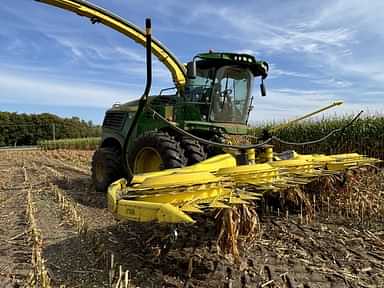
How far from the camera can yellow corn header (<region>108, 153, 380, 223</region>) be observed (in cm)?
276

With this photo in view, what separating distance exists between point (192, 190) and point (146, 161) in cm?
280

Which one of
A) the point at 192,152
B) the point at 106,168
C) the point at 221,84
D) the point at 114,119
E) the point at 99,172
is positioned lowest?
the point at 99,172

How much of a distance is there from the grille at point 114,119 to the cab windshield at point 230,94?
225 centimetres

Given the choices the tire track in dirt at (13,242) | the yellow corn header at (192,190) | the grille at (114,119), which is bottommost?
the tire track in dirt at (13,242)

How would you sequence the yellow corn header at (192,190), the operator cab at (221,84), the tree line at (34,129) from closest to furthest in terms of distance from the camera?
1. the yellow corn header at (192,190)
2. the operator cab at (221,84)
3. the tree line at (34,129)

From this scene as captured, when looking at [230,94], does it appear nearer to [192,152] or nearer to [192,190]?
[192,152]

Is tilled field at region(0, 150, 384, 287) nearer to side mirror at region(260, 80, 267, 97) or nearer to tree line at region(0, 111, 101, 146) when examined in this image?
side mirror at region(260, 80, 267, 97)

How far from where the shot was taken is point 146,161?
579cm

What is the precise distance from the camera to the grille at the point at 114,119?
7658 millimetres

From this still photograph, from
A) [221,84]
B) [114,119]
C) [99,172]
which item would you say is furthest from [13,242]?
[114,119]

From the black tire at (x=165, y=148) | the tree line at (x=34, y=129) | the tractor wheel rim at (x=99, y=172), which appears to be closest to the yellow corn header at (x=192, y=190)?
the black tire at (x=165, y=148)

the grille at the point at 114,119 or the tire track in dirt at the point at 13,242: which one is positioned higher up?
the grille at the point at 114,119

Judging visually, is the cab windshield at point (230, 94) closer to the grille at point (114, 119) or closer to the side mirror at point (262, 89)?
the side mirror at point (262, 89)

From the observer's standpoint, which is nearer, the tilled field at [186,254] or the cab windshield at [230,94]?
the tilled field at [186,254]
